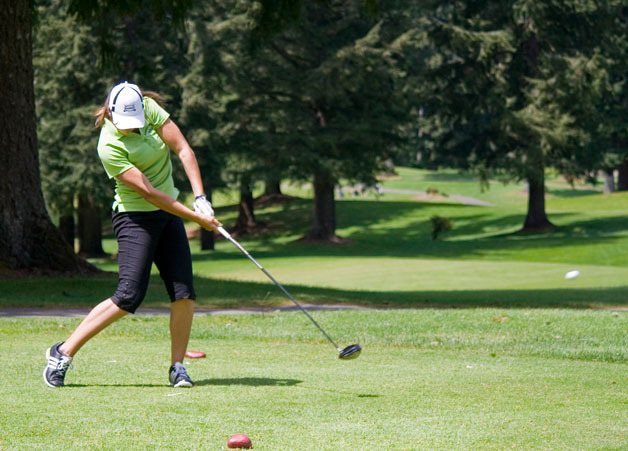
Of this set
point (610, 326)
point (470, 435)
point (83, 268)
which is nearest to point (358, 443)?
point (470, 435)

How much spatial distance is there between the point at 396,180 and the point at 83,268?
6517 centimetres

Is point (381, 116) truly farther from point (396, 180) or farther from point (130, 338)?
point (396, 180)

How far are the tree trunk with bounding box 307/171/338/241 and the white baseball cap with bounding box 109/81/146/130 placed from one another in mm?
37446

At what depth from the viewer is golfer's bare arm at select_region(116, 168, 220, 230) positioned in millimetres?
7887

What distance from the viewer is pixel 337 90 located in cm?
4284

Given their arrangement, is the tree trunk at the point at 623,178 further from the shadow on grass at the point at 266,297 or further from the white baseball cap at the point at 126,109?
the white baseball cap at the point at 126,109

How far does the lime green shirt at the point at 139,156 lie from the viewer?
798 cm

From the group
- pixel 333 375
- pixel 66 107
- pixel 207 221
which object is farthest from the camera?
pixel 66 107

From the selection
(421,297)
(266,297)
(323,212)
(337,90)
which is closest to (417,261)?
(337,90)

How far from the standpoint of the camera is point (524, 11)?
45.2m

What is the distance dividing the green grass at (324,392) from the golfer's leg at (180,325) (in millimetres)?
250

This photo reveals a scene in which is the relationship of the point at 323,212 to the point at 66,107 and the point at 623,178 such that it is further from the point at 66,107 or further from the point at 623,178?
the point at 623,178

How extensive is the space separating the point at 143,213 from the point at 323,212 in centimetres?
3798

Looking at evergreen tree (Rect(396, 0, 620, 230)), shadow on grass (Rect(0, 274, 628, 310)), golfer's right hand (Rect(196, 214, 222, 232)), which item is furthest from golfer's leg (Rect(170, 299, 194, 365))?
evergreen tree (Rect(396, 0, 620, 230))
